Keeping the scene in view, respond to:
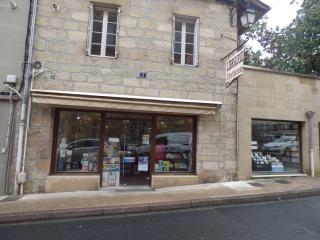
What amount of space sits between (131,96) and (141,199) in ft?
9.26

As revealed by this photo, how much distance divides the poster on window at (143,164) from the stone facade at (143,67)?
162cm

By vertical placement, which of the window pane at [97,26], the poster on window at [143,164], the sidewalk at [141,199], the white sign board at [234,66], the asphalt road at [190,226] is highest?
the window pane at [97,26]

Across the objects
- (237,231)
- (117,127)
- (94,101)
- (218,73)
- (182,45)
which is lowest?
(237,231)

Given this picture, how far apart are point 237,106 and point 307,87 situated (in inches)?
134

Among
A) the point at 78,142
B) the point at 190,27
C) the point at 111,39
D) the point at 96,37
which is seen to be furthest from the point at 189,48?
the point at 78,142

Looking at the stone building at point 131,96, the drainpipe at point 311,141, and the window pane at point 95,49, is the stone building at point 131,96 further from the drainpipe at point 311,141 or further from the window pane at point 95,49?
the drainpipe at point 311,141

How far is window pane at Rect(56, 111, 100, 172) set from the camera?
25.0 ft

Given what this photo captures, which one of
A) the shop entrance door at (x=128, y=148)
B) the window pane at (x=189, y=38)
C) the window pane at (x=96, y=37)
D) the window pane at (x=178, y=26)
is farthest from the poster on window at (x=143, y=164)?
the window pane at (x=178, y=26)

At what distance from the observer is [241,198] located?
6.73 m

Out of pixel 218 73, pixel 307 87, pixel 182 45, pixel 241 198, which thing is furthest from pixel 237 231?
pixel 307 87

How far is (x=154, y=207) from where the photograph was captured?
609 centimetres

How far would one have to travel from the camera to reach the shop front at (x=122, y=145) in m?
7.68

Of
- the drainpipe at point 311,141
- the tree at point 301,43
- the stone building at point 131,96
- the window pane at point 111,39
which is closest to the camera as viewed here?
the stone building at point 131,96

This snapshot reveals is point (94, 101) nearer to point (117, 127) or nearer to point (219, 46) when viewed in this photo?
point (117, 127)
